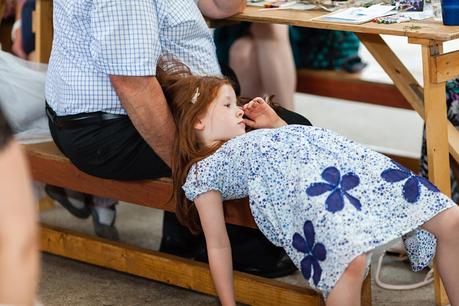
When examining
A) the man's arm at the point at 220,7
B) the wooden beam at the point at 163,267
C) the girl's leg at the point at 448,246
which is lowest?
the wooden beam at the point at 163,267

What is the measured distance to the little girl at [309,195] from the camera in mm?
2352

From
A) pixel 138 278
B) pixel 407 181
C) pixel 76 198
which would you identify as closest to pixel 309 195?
pixel 407 181

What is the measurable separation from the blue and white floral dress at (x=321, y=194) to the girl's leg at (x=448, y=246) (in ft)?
0.09

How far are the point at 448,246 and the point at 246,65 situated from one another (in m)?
1.48

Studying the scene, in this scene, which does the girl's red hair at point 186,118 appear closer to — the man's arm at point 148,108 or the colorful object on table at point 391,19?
the man's arm at point 148,108

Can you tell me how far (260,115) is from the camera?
2705 millimetres

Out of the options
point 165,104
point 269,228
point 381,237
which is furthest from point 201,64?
point 381,237

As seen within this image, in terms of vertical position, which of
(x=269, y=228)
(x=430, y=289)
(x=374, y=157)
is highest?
(x=374, y=157)

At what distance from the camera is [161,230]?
11.5 ft

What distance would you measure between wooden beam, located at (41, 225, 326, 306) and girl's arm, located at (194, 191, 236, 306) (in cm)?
25

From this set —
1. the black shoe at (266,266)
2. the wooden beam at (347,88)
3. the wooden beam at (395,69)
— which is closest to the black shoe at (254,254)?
the black shoe at (266,266)

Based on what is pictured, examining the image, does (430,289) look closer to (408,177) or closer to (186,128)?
(408,177)

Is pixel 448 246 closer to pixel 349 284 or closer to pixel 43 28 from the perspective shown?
pixel 349 284

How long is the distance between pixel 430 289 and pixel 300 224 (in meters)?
0.74
